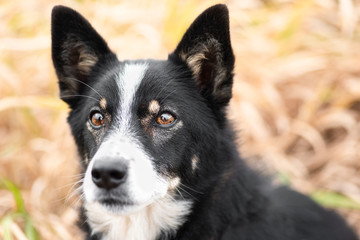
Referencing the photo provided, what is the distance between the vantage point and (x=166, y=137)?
259cm

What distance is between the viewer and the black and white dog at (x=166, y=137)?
8.14 ft

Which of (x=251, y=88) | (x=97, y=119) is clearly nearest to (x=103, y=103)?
(x=97, y=119)

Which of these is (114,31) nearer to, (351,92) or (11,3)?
(11,3)

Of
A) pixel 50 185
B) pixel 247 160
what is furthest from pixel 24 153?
pixel 247 160

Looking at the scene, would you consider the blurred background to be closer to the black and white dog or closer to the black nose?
the black and white dog

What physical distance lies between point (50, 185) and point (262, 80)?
2.50 meters

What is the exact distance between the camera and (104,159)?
7.44 ft

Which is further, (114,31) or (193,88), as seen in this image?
(114,31)

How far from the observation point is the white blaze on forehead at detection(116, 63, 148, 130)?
256 cm

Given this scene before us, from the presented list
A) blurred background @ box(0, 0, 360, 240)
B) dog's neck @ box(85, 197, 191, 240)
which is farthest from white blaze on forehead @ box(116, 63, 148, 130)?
blurred background @ box(0, 0, 360, 240)

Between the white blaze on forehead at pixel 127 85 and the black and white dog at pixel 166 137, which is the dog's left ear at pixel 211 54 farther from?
the white blaze on forehead at pixel 127 85

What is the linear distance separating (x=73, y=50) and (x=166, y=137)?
88 cm

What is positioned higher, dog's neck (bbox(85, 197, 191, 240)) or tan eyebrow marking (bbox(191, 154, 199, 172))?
tan eyebrow marking (bbox(191, 154, 199, 172))

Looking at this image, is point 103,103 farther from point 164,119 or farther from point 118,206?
point 118,206
